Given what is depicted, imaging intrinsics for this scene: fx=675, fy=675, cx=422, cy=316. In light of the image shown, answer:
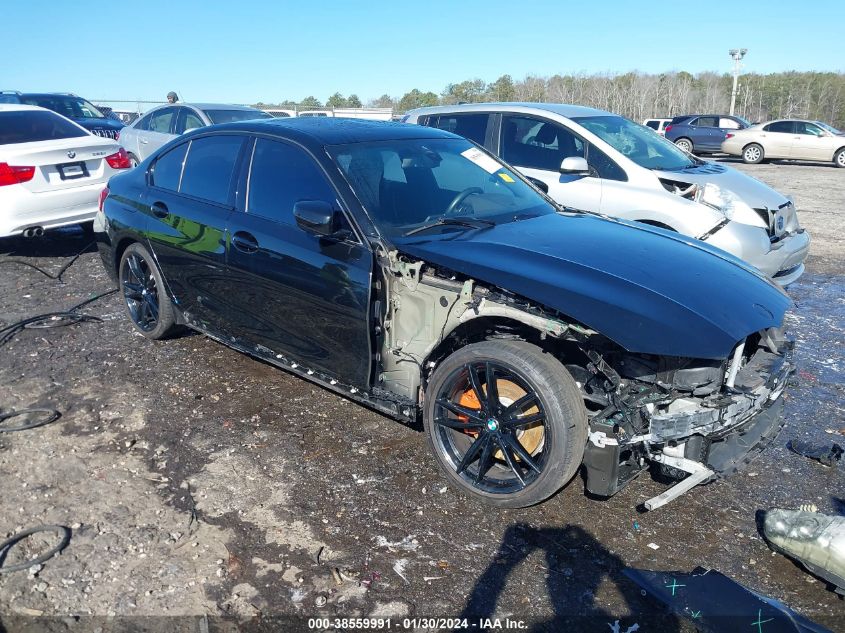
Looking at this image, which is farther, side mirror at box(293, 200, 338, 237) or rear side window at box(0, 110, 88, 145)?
rear side window at box(0, 110, 88, 145)

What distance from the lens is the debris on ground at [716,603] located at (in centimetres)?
246

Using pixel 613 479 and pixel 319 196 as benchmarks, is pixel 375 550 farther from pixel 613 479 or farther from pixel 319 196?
pixel 319 196

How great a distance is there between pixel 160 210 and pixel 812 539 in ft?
14.2

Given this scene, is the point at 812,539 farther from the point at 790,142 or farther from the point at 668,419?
the point at 790,142

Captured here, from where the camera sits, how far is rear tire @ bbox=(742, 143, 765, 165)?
22.8 m

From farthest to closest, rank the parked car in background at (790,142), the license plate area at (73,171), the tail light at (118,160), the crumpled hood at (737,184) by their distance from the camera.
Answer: the parked car in background at (790,142), the tail light at (118,160), the license plate area at (73,171), the crumpled hood at (737,184)

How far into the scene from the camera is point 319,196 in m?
3.77

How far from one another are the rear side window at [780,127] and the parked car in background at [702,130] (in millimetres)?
1652

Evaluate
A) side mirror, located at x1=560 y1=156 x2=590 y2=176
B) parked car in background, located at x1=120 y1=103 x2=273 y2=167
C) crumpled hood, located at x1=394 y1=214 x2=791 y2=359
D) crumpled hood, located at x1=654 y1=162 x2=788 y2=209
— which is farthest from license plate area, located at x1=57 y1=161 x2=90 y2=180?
crumpled hood, located at x1=654 y1=162 x2=788 y2=209

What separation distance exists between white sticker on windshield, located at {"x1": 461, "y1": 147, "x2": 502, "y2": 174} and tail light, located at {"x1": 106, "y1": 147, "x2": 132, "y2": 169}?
5473 mm

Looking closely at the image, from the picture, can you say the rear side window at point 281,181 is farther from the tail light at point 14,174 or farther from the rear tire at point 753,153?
the rear tire at point 753,153

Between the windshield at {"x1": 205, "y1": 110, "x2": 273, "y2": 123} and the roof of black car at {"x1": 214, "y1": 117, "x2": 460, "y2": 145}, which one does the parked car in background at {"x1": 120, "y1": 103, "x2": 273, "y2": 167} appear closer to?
the windshield at {"x1": 205, "y1": 110, "x2": 273, "y2": 123}

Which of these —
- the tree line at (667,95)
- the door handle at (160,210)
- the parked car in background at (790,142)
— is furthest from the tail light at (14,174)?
the tree line at (667,95)

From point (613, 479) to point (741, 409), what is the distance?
2.25 ft
